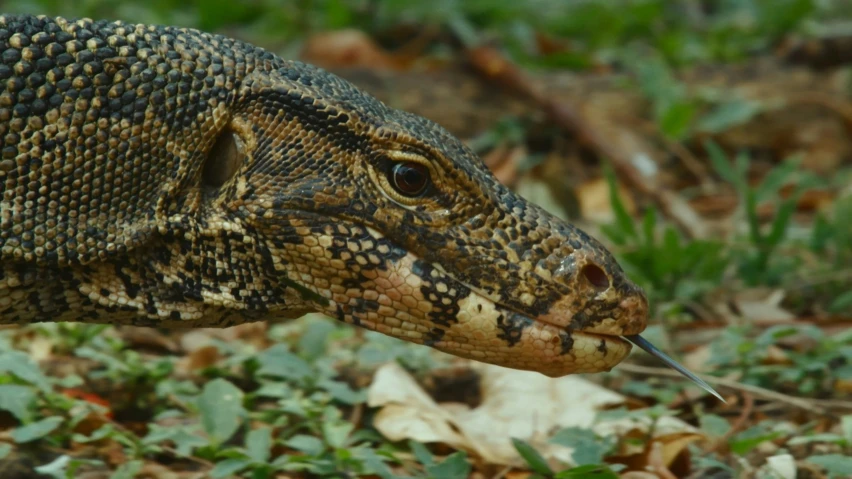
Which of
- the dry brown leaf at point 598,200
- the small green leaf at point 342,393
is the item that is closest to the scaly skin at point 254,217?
the small green leaf at point 342,393

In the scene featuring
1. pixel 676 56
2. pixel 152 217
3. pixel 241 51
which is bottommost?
pixel 152 217

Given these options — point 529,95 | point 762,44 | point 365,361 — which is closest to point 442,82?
point 529,95

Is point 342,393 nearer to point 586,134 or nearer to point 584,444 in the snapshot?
point 584,444

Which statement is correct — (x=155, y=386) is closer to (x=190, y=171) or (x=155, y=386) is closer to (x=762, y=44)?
(x=190, y=171)

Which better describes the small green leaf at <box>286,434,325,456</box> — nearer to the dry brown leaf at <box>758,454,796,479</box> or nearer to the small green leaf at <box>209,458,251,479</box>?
the small green leaf at <box>209,458,251,479</box>

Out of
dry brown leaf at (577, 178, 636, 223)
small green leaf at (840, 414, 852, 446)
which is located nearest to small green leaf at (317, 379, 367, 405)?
small green leaf at (840, 414, 852, 446)

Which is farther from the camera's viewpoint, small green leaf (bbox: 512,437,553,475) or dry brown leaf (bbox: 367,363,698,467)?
dry brown leaf (bbox: 367,363,698,467)
